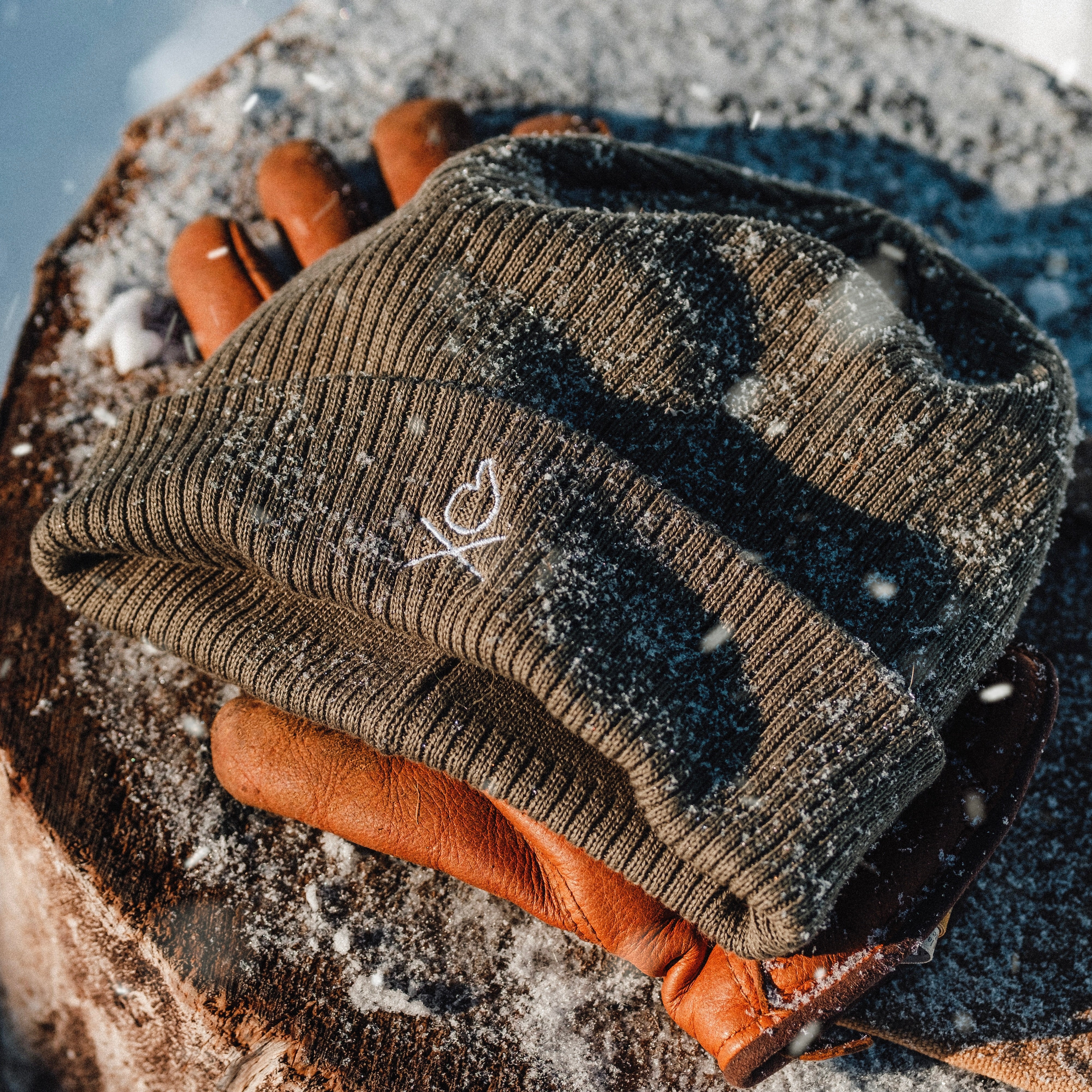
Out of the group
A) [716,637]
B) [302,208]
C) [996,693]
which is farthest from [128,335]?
[996,693]

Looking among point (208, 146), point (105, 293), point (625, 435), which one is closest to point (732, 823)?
point (625, 435)

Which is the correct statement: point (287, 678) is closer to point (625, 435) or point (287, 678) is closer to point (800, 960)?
point (625, 435)

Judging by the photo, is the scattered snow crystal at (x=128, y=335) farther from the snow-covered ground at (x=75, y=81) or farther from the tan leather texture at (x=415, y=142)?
the snow-covered ground at (x=75, y=81)

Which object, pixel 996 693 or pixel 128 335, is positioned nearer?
pixel 996 693

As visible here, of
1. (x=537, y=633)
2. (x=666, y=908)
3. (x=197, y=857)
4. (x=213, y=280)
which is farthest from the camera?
(x=213, y=280)

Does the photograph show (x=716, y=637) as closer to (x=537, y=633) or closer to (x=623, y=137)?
(x=537, y=633)

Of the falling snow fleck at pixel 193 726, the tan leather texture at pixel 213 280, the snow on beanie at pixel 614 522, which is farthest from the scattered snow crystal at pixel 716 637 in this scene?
the tan leather texture at pixel 213 280
